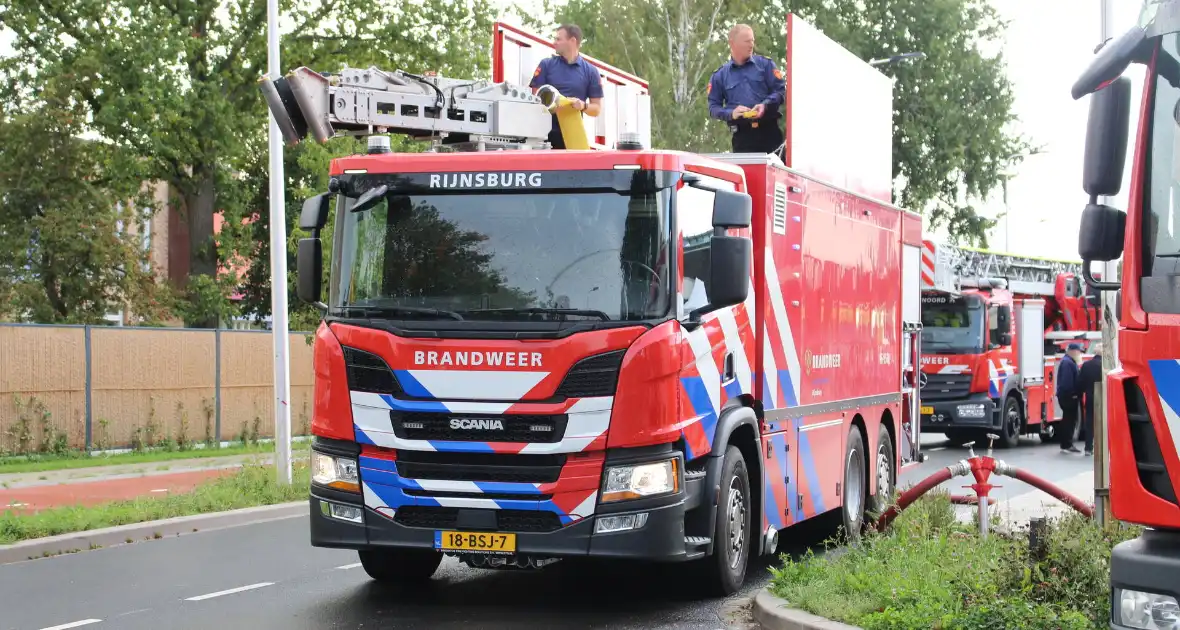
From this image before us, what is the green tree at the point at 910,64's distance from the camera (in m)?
44.0

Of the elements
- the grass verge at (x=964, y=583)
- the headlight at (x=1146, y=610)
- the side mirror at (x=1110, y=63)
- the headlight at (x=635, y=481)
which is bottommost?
the grass verge at (x=964, y=583)

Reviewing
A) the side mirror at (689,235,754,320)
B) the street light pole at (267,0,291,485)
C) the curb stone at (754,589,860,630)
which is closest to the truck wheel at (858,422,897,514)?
the curb stone at (754,589,860,630)

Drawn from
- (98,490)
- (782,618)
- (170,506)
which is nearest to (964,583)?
(782,618)

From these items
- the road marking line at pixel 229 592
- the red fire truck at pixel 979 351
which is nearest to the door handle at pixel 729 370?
the road marking line at pixel 229 592

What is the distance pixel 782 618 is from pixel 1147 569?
10.2 ft

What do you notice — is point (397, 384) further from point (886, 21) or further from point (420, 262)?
point (886, 21)

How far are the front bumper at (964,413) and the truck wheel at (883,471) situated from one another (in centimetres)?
1230

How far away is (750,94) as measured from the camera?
11875 millimetres

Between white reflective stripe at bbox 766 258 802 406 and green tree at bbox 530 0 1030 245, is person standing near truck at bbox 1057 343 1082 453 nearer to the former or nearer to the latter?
white reflective stripe at bbox 766 258 802 406

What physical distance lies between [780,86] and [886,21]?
36.4 meters

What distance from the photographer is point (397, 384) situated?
8695 mm

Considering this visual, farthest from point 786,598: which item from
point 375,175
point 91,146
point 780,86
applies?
point 91,146

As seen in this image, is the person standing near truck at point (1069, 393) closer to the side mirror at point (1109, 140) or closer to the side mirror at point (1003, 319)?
the side mirror at point (1003, 319)

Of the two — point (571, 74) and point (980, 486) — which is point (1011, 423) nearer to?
point (980, 486)
